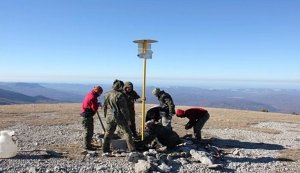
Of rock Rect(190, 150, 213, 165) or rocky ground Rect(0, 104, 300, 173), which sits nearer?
rocky ground Rect(0, 104, 300, 173)

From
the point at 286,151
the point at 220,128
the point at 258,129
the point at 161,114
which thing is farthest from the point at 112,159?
the point at 258,129

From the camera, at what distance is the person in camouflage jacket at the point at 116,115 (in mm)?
15484

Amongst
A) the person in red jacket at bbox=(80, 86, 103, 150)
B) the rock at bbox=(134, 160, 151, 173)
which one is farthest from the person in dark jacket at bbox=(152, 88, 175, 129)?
the rock at bbox=(134, 160, 151, 173)

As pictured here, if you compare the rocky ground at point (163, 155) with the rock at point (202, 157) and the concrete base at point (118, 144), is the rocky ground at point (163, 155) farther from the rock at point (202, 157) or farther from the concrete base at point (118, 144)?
the concrete base at point (118, 144)

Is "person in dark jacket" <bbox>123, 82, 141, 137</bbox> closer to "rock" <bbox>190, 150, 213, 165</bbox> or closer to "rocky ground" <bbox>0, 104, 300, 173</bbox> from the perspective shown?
"rocky ground" <bbox>0, 104, 300, 173</bbox>

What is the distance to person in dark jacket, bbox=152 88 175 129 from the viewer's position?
18.6m

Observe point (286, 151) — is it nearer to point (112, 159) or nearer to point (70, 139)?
point (112, 159)

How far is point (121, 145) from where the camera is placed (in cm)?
1656

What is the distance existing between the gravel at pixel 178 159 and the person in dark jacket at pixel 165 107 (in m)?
2.82

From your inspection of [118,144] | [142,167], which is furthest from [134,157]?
[118,144]

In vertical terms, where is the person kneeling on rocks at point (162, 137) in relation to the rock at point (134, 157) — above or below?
above

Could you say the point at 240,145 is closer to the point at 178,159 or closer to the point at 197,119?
the point at 197,119

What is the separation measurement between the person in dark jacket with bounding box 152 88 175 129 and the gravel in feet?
9.26

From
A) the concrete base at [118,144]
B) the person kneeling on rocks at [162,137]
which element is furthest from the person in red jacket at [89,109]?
the person kneeling on rocks at [162,137]
